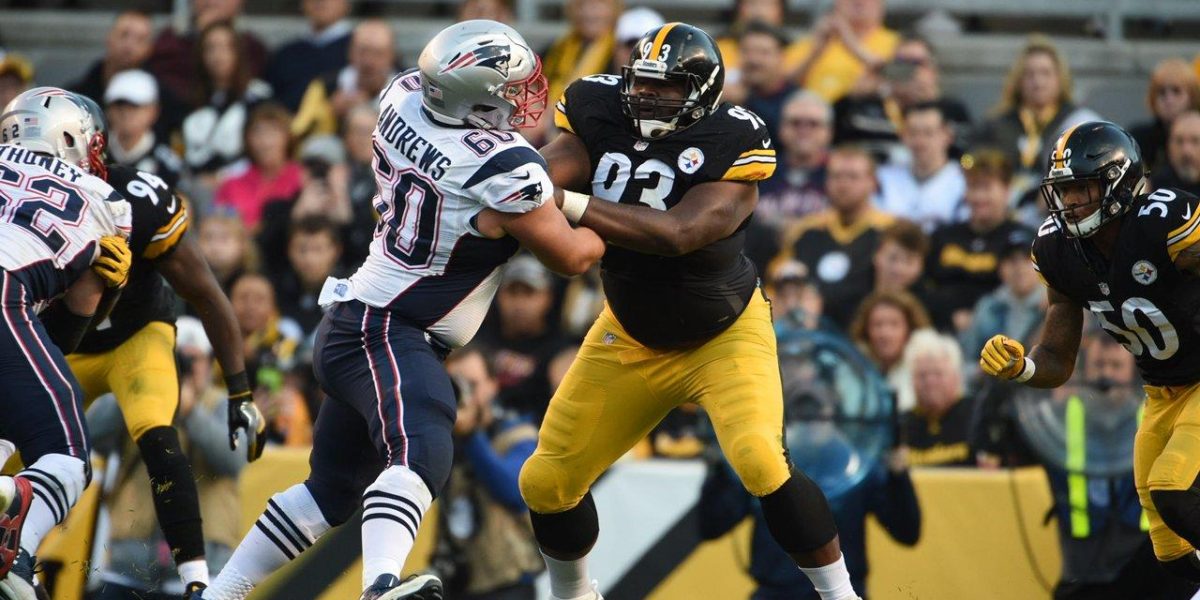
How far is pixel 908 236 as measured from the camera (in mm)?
8648

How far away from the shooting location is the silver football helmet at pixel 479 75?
520cm

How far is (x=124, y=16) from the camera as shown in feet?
35.0

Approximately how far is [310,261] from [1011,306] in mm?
3880

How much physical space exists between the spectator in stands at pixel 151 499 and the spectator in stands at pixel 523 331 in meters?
1.44

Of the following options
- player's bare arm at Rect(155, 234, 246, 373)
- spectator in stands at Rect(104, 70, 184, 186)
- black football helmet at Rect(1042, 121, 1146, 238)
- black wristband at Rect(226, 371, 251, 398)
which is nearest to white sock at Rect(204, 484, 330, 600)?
black wristband at Rect(226, 371, 251, 398)

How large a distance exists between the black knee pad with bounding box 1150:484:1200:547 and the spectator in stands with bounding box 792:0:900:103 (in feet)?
14.6

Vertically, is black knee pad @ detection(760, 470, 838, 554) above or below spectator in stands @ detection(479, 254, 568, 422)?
above

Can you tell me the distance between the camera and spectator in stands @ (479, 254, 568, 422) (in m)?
8.34

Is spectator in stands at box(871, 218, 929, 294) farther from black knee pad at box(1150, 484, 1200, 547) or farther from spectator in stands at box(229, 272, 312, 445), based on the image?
spectator in stands at box(229, 272, 312, 445)

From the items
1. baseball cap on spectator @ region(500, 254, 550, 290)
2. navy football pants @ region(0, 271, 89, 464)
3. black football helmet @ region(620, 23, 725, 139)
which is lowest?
baseball cap on spectator @ region(500, 254, 550, 290)

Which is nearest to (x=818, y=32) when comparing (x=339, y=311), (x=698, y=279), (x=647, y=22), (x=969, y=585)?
(x=647, y=22)

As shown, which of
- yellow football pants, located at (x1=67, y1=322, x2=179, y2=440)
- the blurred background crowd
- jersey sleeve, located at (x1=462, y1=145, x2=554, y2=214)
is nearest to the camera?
jersey sleeve, located at (x1=462, y1=145, x2=554, y2=214)

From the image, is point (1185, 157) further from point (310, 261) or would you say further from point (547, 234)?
point (310, 261)

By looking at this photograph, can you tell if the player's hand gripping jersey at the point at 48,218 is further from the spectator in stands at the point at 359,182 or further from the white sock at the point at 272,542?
the spectator in stands at the point at 359,182
